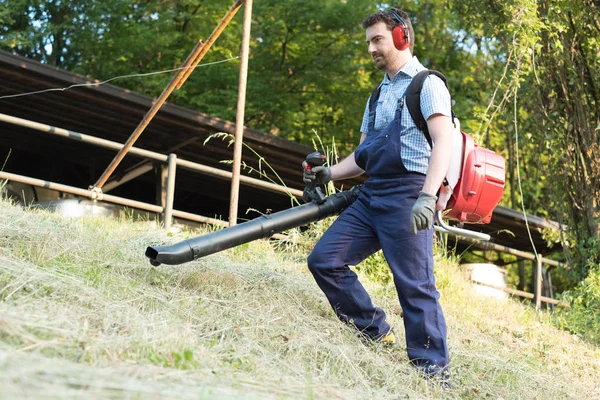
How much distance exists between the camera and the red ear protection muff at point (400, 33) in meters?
4.70

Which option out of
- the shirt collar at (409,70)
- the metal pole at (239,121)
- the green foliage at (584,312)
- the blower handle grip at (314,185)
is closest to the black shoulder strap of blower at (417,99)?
the shirt collar at (409,70)

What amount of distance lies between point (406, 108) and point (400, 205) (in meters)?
0.54

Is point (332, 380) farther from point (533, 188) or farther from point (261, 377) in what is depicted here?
point (533, 188)

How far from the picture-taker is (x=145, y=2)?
1822cm

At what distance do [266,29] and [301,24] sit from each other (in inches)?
27.4

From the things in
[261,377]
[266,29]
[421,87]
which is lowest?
[261,377]

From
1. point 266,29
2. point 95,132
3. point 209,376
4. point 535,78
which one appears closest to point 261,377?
point 209,376

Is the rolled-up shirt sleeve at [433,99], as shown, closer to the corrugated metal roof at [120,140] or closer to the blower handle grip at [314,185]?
the blower handle grip at [314,185]

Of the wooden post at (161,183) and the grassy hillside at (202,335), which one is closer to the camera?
the grassy hillside at (202,335)

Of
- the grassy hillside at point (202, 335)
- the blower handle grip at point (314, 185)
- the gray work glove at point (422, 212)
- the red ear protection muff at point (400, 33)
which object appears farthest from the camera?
the blower handle grip at point (314, 185)

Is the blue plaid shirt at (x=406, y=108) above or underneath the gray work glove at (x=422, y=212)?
above

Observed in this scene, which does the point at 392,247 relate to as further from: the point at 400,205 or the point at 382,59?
the point at 382,59

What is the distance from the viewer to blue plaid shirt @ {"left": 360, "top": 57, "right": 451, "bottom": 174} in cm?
452

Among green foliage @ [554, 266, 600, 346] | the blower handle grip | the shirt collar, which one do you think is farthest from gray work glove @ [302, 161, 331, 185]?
green foliage @ [554, 266, 600, 346]
